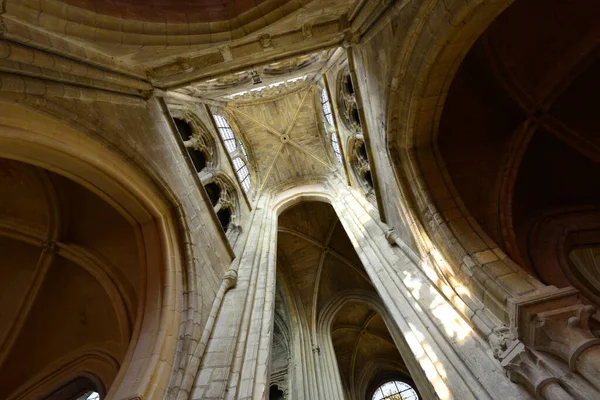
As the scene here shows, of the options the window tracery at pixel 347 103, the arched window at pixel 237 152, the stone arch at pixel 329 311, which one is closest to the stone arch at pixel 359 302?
the stone arch at pixel 329 311

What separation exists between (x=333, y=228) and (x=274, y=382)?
561cm

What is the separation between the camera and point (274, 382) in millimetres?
9453

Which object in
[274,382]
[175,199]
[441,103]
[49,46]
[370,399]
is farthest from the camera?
[370,399]

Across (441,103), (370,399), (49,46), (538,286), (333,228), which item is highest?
(333,228)

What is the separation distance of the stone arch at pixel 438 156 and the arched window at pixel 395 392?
32.6 feet

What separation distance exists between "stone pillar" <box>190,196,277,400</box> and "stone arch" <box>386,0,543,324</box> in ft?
8.21

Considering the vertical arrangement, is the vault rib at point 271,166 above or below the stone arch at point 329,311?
above

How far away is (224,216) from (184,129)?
254 cm

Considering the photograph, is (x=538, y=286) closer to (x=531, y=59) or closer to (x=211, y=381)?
(x=211, y=381)

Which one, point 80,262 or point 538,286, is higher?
point 80,262

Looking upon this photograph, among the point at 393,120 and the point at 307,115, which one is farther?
the point at 307,115

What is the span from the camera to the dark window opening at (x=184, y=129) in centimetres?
914

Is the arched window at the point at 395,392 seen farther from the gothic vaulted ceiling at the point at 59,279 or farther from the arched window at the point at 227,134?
the arched window at the point at 227,134

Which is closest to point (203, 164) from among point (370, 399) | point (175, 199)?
point (175, 199)
